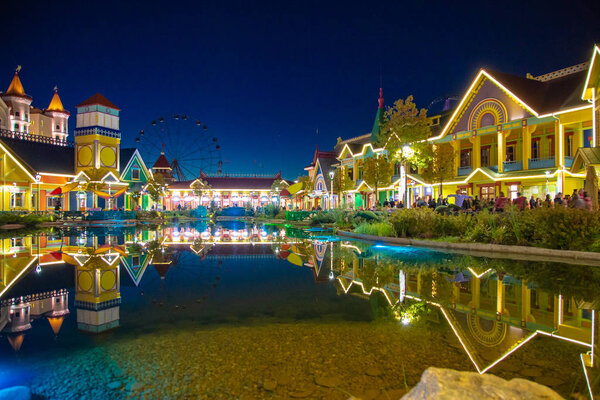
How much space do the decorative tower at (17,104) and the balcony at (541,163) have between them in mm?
69413

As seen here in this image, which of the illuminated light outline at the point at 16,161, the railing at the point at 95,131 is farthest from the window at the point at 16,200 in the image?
the railing at the point at 95,131

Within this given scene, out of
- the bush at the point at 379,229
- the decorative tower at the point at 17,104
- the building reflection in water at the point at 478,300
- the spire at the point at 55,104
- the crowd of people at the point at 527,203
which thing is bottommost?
the building reflection in water at the point at 478,300

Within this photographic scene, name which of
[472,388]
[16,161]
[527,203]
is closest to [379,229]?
[527,203]

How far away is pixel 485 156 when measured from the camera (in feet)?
96.7

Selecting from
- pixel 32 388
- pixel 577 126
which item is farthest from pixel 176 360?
pixel 577 126

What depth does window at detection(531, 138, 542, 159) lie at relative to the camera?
1021 inches

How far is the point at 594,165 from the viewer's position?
13.8 meters

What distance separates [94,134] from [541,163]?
42.2 meters

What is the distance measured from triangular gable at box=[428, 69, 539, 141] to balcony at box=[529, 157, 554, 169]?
306 centimetres

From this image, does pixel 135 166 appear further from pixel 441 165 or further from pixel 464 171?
pixel 464 171

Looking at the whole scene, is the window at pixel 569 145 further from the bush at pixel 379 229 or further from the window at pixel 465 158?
the bush at pixel 379 229

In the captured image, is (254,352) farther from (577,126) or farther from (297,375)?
(577,126)

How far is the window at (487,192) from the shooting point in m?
27.0

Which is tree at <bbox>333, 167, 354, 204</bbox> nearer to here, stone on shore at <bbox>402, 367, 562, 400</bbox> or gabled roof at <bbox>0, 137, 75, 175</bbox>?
gabled roof at <bbox>0, 137, 75, 175</bbox>
